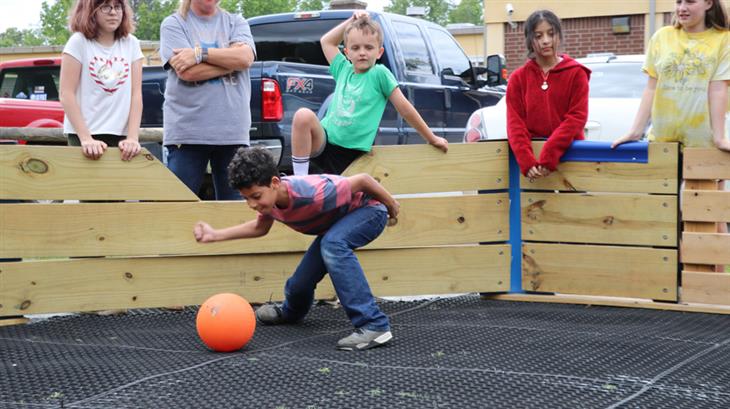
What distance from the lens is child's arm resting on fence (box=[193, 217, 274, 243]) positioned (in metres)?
4.58

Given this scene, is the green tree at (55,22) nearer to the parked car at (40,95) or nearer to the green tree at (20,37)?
the green tree at (20,37)

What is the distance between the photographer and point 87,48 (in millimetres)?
5652

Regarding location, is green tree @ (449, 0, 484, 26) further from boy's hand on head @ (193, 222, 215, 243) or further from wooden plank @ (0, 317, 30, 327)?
boy's hand on head @ (193, 222, 215, 243)

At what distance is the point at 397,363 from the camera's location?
14.7 ft

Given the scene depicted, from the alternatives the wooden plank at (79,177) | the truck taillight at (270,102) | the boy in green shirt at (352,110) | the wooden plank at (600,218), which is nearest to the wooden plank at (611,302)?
the wooden plank at (600,218)

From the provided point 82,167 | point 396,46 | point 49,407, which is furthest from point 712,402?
point 396,46

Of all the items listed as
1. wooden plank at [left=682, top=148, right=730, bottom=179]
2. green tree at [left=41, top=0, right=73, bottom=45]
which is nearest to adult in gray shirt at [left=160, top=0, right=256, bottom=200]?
wooden plank at [left=682, top=148, right=730, bottom=179]

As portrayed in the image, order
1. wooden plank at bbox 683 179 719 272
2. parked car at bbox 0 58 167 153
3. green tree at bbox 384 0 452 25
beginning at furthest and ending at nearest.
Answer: green tree at bbox 384 0 452 25, parked car at bbox 0 58 167 153, wooden plank at bbox 683 179 719 272

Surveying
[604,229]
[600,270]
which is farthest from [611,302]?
[604,229]

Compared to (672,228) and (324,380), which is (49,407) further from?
(672,228)

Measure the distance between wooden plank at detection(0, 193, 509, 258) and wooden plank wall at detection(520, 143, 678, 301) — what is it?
13.3 inches

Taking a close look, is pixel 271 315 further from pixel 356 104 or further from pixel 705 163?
pixel 705 163

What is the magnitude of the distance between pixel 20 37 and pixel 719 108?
109 metres

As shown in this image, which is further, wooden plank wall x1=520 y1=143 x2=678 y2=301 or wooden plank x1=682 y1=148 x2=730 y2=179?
wooden plank wall x1=520 y1=143 x2=678 y2=301
